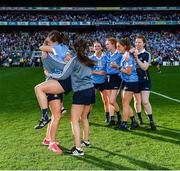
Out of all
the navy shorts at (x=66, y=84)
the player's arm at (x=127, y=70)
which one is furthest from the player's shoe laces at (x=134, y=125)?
the navy shorts at (x=66, y=84)

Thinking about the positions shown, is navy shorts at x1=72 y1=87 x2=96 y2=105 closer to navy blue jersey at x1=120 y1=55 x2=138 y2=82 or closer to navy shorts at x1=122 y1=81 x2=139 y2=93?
navy blue jersey at x1=120 y1=55 x2=138 y2=82

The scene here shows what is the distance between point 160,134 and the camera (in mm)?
8531

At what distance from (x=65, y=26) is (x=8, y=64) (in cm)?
1420

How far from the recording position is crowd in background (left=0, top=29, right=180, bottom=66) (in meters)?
47.3

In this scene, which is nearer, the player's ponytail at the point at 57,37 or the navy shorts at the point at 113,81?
the player's ponytail at the point at 57,37

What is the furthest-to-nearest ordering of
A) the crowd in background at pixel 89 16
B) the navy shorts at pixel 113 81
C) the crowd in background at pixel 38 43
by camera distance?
the crowd in background at pixel 89 16 → the crowd in background at pixel 38 43 → the navy shorts at pixel 113 81

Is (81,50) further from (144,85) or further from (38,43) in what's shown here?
(38,43)

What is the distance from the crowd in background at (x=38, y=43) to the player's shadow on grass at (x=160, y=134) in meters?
37.6

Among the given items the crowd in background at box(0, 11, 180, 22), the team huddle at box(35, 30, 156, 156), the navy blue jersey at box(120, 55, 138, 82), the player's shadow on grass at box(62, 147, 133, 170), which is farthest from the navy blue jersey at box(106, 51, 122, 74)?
the crowd in background at box(0, 11, 180, 22)

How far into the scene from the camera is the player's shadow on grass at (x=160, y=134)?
313 inches

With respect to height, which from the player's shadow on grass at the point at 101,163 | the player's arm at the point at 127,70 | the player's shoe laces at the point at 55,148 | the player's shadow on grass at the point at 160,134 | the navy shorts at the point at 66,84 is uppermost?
the player's arm at the point at 127,70

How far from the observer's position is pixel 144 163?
6.34 meters

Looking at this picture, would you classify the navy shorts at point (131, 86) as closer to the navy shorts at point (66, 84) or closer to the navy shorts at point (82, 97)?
the navy shorts at point (66, 84)

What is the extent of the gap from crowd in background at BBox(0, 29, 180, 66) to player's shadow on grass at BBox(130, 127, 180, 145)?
3764 centimetres
